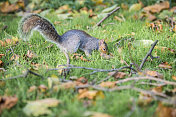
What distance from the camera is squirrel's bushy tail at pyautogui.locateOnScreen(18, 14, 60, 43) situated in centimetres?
281

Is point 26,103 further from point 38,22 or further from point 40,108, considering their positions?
point 38,22

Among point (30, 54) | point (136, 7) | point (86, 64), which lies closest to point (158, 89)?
point (86, 64)

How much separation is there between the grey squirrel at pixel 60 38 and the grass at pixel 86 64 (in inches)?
5.6

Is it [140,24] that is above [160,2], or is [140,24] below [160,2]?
below

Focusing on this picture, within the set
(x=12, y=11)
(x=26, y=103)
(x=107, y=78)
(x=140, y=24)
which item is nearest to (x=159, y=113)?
(x=107, y=78)

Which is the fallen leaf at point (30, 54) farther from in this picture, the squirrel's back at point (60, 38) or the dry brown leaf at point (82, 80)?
the dry brown leaf at point (82, 80)

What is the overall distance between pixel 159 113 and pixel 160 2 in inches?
167

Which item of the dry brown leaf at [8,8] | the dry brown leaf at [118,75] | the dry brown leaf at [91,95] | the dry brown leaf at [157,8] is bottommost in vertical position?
the dry brown leaf at [91,95]

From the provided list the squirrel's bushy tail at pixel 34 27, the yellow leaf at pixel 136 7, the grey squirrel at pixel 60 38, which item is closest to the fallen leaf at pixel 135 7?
the yellow leaf at pixel 136 7

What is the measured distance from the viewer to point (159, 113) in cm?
133

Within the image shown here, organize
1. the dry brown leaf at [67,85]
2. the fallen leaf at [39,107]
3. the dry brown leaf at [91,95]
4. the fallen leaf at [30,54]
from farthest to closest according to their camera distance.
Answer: the fallen leaf at [30,54] < the dry brown leaf at [67,85] < the dry brown leaf at [91,95] < the fallen leaf at [39,107]

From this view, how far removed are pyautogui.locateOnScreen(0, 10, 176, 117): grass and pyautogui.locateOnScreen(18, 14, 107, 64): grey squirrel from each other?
0.46 ft

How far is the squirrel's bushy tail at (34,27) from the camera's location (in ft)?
9.22

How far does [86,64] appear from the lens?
239 cm
